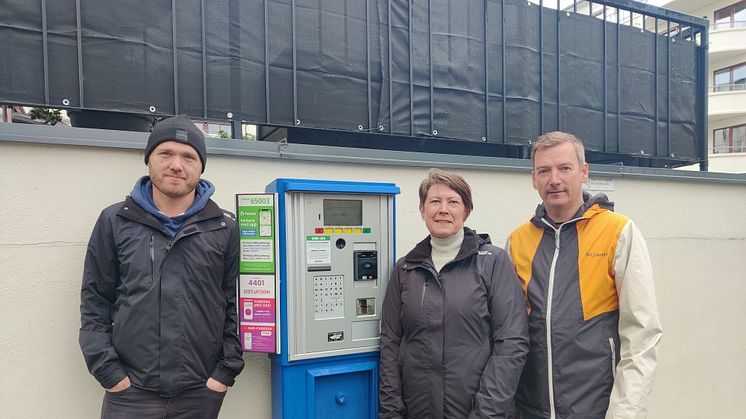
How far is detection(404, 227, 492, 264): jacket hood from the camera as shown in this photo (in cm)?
203

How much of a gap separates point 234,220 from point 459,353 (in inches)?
44.4

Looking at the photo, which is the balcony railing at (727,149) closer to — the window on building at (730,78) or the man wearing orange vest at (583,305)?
the window on building at (730,78)

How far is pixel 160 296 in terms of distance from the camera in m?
1.86

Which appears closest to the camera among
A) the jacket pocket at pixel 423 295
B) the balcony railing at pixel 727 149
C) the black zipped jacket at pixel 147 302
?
the black zipped jacket at pixel 147 302

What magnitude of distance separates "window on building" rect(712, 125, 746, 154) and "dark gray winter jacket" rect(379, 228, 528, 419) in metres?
22.3

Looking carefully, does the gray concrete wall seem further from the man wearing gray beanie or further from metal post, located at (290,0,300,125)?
metal post, located at (290,0,300,125)

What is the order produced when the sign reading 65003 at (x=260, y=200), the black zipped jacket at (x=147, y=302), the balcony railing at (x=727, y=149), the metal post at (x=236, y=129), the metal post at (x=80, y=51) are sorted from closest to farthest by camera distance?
the black zipped jacket at (x=147, y=302)
the sign reading 65003 at (x=260, y=200)
the metal post at (x=80, y=51)
the metal post at (x=236, y=129)
the balcony railing at (x=727, y=149)

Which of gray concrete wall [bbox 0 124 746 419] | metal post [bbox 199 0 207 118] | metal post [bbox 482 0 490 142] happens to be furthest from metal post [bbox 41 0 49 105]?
metal post [bbox 482 0 490 142]

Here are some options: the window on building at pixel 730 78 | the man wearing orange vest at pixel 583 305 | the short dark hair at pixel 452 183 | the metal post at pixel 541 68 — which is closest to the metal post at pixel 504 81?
the metal post at pixel 541 68

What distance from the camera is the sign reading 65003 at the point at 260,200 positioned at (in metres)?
2.15

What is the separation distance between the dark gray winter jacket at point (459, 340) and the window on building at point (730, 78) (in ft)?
76.3

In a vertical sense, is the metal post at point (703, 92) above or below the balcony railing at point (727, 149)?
below

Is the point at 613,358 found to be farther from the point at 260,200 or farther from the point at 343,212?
the point at 260,200

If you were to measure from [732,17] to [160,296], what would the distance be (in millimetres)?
25100
